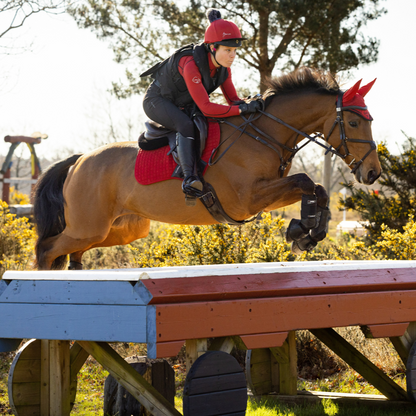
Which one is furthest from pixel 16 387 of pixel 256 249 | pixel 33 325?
pixel 256 249

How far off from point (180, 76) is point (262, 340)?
2.20 m

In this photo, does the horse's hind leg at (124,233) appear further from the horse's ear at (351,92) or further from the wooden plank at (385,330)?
the wooden plank at (385,330)

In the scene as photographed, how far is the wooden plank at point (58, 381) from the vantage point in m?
3.77

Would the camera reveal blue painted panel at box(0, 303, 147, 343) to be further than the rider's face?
No

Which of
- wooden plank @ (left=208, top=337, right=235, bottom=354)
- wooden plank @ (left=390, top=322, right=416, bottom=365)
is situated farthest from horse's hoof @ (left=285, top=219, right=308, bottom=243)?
wooden plank @ (left=390, top=322, right=416, bottom=365)

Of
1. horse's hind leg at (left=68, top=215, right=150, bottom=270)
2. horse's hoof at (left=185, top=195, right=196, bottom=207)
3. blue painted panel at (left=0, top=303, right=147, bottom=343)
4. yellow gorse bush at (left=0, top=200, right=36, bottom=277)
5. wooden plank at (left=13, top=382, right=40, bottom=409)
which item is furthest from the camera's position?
yellow gorse bush at (left=0, top=200, right=36, bottom=277)

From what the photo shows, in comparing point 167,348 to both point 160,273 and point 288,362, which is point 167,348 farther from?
point 288,362

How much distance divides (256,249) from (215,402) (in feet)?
11.4

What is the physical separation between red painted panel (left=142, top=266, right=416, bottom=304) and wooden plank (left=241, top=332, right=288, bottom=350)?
0.77 ft

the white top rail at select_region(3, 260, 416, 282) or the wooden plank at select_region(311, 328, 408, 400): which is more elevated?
the white top rail at select_region(3, 260, 416, 282)

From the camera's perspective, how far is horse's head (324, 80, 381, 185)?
12.7 ft

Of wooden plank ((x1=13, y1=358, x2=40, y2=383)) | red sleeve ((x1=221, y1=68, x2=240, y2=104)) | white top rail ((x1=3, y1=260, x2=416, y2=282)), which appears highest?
red sleeve ((x1=221, y1=68, x2=240, y2=104))

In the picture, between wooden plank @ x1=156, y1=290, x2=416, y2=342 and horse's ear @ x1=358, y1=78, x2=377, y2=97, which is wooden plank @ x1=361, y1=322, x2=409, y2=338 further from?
horse's ear @ x1=358, y1=78, x2=377, y2=97

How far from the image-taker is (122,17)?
1305cm
